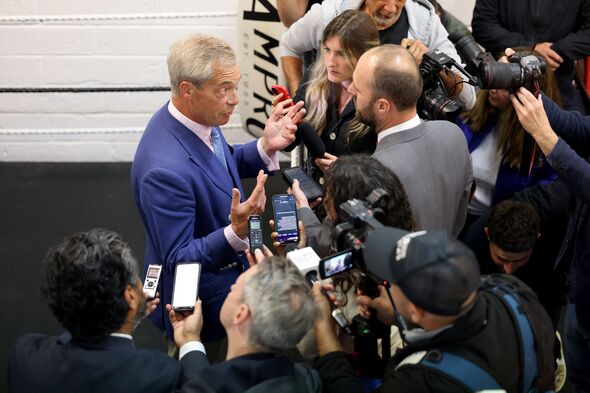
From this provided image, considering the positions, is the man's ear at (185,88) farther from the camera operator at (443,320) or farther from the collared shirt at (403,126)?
the camera operator at (443,320)

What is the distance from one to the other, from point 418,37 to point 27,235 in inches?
82.4

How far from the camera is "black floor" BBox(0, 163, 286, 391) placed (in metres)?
2.82

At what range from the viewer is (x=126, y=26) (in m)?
3.74

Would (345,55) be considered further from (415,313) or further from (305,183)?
(415,313)

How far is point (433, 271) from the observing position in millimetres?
1226

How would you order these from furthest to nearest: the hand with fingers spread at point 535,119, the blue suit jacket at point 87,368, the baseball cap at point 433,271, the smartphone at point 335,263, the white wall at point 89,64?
the white wall at point 89,64
the hand with fingers spread at point 535,119
the smartphone at point 335,263
the blue suit jacket at point 87,368
the baseball cap at point 433,271

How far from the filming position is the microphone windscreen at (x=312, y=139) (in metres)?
2.18

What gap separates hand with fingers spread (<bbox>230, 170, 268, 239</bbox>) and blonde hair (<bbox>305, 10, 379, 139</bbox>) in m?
0.50

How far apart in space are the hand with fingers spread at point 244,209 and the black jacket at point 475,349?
650 mm

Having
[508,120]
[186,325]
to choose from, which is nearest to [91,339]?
[186,325]

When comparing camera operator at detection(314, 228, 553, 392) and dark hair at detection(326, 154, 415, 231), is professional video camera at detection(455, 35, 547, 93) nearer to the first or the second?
dark hair at detection(326, 154, 415, 231)

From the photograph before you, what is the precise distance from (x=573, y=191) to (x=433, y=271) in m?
0.94

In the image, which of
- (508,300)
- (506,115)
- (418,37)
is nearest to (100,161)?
(418,37)

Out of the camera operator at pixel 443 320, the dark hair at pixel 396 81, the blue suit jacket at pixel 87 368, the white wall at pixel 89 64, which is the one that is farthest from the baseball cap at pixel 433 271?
the white wall at pixel 89 64
